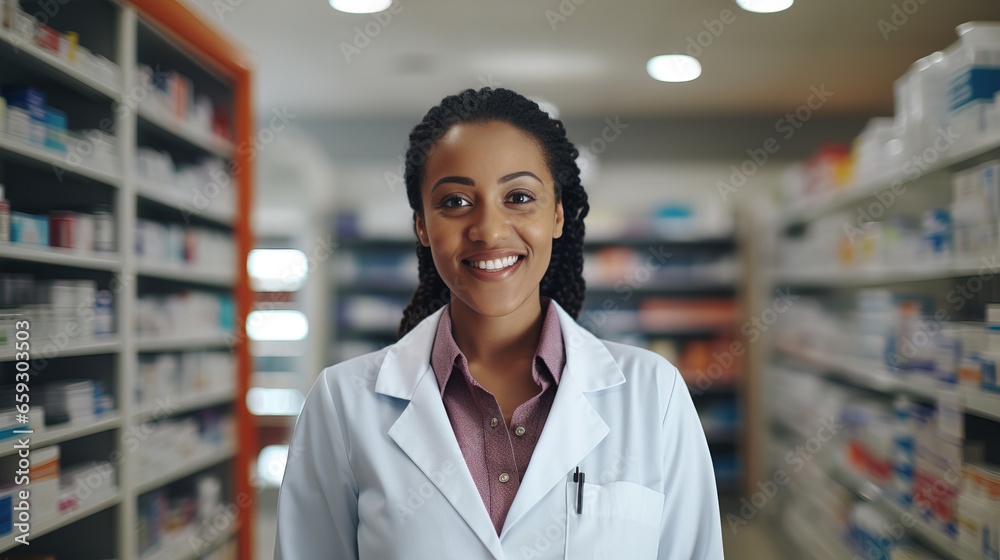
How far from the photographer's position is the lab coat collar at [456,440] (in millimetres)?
1097

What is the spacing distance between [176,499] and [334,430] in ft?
8.35

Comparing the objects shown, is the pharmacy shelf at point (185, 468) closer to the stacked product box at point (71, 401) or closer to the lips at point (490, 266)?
the stacked product box at point (71, 401)

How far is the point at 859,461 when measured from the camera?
3.26 metres

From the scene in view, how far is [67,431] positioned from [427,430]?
1722 mm

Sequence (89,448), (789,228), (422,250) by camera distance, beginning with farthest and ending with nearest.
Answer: (789,228)
(89,448)
(422,250)

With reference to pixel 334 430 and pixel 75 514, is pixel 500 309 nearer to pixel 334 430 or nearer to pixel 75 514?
pixel 334 430

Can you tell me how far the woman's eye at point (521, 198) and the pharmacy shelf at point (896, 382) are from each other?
5.68 ft

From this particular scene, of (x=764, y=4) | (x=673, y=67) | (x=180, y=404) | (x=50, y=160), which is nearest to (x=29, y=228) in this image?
(x=50, y=160)

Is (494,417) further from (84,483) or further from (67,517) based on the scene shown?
(84,483)

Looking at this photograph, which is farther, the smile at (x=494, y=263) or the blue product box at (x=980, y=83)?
the blue product box at (x=980, y=83)

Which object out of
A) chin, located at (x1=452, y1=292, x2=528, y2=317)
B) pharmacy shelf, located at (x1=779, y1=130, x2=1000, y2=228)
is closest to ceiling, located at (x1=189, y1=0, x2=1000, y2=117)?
pharmacy shelf, located at (x1=779, y1=130, x2=1000, y2=228)

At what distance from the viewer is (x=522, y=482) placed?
111cm

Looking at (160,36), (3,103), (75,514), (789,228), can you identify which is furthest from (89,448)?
(789,228)

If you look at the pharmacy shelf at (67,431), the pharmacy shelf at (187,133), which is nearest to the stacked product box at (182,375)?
the pharmacy shelf at (67,431)
